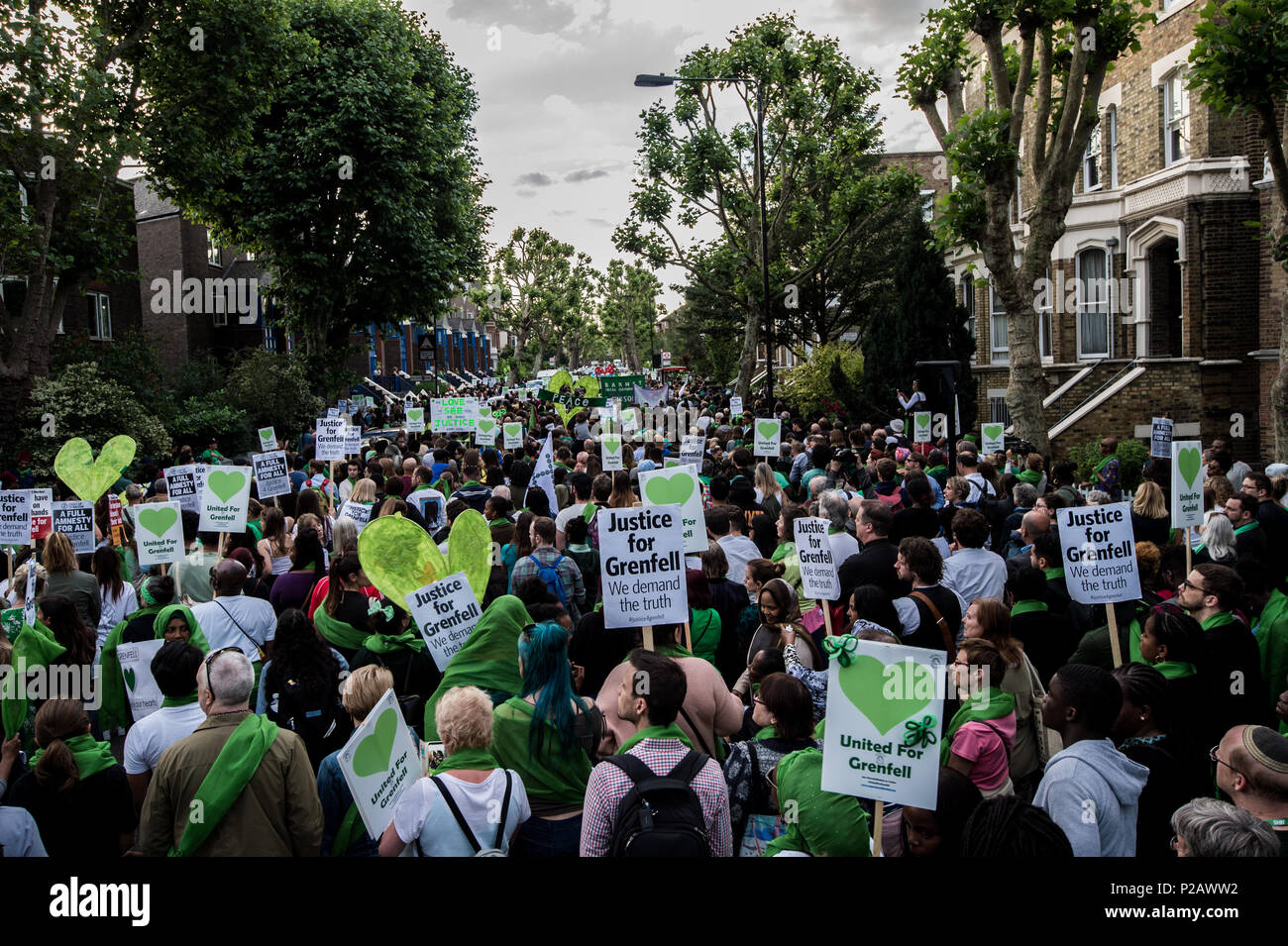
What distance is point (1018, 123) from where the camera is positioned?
15.9 m

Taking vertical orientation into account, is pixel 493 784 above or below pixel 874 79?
below

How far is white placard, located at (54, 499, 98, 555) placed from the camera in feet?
28.8

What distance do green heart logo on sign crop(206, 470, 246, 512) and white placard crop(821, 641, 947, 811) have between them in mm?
6459

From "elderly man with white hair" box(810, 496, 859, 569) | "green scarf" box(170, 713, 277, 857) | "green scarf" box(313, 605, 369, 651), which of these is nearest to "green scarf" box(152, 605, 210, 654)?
"green scarf" box(313, 605, 369, 651)

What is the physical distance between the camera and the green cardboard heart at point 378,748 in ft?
12.2

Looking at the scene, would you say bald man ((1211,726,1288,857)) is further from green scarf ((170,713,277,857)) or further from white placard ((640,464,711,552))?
white placard ((640,464,711,552))

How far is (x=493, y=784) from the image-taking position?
385 cm

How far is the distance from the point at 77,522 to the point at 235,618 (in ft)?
11.8

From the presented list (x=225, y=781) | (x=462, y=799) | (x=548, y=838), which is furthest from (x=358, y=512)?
(x=462, y=799)

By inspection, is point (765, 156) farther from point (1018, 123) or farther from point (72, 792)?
point (72, 792)
